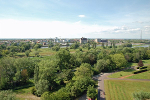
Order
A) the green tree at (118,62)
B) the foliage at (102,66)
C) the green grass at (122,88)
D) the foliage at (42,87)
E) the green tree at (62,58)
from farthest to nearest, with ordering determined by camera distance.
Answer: the green tree at (118,62), the foliage at (102,66), the green tree at (62,58), the green grass at (122,88), the foliage at (42,87)

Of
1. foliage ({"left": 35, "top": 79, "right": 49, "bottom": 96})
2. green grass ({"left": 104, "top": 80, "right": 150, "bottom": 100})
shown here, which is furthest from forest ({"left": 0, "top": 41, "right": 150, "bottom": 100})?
green grass ({"left": 104, "top": 80, "right": 150, "bottom": 100})

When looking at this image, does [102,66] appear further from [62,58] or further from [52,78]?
[52,78]

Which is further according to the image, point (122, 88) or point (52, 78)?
point (122, 88)

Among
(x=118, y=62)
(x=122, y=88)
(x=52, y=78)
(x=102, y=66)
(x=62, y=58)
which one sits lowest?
(x=122, y=88)

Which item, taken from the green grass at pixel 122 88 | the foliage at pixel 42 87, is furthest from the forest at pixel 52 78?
the green grass at pixel 122 88

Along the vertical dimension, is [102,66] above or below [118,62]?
below

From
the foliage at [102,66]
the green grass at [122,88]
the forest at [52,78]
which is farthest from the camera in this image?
the foliage at [102,66]

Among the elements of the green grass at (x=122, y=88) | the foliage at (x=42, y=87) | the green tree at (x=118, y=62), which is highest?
the green tree at (x=118, y=62)

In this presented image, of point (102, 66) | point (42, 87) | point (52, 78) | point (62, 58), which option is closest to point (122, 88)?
point (102, 66)

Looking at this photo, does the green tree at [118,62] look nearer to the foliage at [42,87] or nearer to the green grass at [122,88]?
the green grass at [122,88]

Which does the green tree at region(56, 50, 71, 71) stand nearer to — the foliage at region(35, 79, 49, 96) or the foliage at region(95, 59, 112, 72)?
the foliage at region(35, 79, 49, 96)
